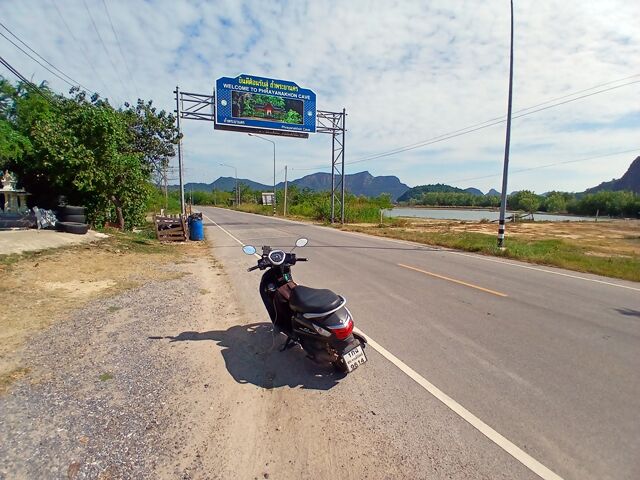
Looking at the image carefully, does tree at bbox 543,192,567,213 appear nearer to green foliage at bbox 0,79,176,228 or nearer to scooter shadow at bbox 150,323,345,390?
green foliage at bbox 0,79,176,228

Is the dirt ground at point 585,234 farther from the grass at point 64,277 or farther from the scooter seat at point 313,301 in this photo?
the grass at point 64,277

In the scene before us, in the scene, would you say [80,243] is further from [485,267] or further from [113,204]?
[485,267]

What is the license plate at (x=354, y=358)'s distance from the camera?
11.2 ft

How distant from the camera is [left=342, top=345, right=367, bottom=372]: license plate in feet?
11.2

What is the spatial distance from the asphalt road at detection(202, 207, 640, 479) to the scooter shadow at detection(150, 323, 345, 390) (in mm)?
422

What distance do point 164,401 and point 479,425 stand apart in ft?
8.99

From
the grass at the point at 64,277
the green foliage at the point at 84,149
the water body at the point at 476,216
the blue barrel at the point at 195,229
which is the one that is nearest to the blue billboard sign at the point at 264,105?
the green foliage at the point at 84,149

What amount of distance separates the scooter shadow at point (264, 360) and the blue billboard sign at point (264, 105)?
1893cm

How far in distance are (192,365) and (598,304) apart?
23.2 feet

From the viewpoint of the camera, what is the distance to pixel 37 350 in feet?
13.5

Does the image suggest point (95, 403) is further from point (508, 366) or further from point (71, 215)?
point (71, 215)

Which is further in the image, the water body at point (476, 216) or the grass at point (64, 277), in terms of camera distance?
the water body at point (476, 216)

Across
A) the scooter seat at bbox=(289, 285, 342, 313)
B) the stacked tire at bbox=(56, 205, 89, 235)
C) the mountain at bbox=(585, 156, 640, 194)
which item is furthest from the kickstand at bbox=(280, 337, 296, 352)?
the mountain at bbox=(585, 156, 640, 194)

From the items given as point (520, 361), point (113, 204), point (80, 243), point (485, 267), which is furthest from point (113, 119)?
point (520, 361)
